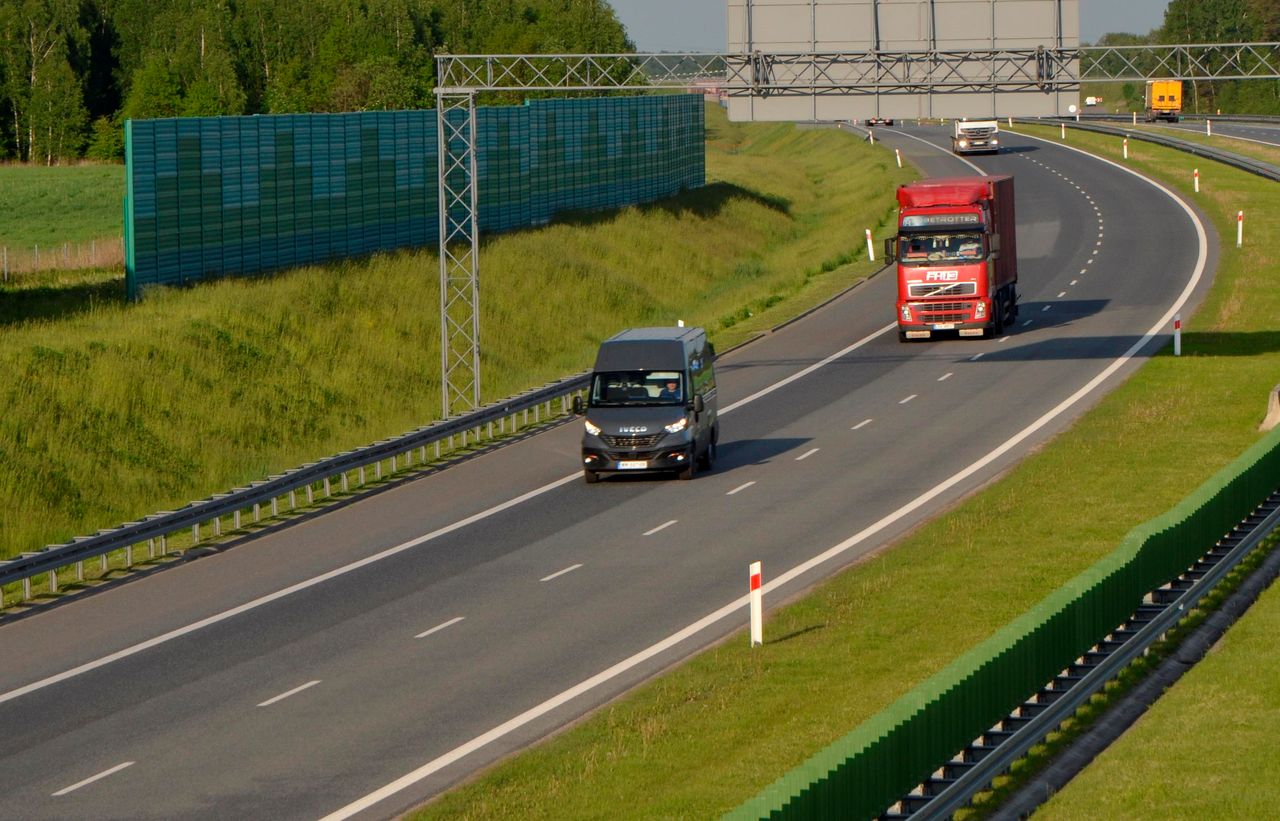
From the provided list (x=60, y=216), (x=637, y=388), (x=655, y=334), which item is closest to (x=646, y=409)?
(x=637, y=388)

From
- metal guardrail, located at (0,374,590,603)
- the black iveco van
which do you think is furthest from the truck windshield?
the black iveco van

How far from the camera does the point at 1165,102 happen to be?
13662cm

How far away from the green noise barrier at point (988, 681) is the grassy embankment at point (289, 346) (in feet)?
51.0

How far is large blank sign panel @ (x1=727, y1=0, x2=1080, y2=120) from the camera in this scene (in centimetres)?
4197

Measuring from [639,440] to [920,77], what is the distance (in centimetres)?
1464

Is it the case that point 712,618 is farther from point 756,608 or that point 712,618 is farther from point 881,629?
point 881,629

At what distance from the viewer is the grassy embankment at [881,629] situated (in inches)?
664

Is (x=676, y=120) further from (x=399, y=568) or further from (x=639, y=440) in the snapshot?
(x=399, y=568)

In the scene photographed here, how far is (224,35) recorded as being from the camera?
13225cm

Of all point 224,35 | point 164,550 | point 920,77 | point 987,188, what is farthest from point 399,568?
point 224,35

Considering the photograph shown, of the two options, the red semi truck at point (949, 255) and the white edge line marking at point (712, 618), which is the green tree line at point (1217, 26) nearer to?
the red semi truck at point (949, 255)

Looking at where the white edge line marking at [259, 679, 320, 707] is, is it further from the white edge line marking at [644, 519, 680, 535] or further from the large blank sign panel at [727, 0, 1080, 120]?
the large blank sign panel at [727, 0, 1080, 120]

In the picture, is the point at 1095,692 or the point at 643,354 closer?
the point at 1095,692

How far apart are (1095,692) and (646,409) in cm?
1486
